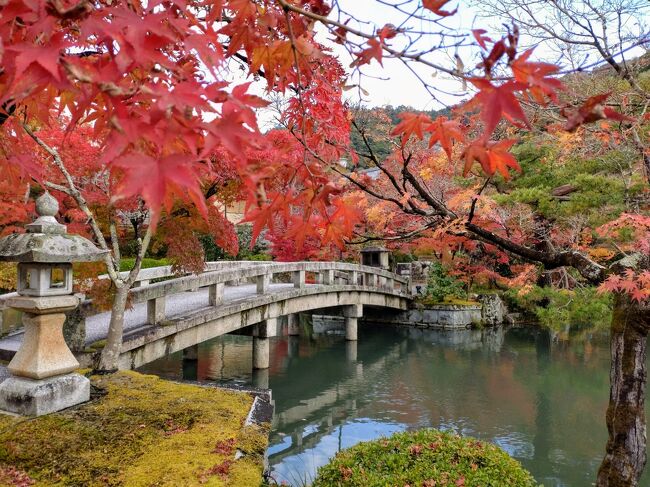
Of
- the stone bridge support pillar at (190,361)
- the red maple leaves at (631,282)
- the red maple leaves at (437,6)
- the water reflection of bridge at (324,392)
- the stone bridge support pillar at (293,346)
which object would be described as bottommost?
the water reflection of bridge at (324,392)

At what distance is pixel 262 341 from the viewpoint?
11367 millimetres

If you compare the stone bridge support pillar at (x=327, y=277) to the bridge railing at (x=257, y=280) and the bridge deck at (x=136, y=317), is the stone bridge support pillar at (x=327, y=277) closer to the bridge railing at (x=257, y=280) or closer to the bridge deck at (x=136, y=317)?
the bridge railing at (x=257, y=280)

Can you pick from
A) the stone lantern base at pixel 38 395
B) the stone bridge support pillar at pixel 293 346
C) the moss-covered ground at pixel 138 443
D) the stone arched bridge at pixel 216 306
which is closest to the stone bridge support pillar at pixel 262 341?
the stone arched bridge at pixel 216 306

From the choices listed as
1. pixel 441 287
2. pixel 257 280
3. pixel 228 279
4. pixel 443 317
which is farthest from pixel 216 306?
pixel 441 287

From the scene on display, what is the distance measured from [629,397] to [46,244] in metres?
5.26

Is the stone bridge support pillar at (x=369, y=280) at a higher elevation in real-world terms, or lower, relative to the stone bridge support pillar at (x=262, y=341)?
higher

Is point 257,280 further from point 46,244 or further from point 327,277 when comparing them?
point 46,244

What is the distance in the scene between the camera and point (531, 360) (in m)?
12.8

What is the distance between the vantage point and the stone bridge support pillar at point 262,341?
11.3m

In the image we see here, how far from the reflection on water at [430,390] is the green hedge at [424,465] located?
→ 277cm

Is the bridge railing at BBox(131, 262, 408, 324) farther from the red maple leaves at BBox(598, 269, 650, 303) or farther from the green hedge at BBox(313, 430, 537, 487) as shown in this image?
the red maple leaves at BBox(598, 269, 650, 303)

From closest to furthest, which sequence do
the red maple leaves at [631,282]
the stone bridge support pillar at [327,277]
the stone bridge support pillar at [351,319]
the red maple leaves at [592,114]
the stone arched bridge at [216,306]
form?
the red maple leaves at [592,114]
the red maple leaves at [631,282]
the stone arched bridge at [216,306]
the stone bridge support pillar at [327,277]
the stone bridge support pillar at [351,319]

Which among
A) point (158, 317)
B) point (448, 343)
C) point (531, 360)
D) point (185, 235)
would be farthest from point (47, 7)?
point (448, 343)

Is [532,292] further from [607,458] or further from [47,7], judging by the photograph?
→ [47,7]
